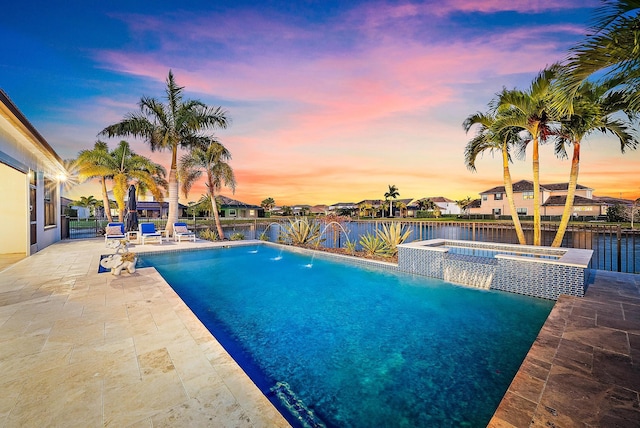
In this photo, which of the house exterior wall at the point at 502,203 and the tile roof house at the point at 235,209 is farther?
the tile roof house at the point at 235,209

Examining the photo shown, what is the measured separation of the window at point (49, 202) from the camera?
461 inches

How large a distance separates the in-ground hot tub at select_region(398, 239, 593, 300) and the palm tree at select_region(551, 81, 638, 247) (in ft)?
6.99

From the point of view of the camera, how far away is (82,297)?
4891 millimetres

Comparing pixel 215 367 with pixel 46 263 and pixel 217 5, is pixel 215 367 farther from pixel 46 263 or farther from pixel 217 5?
pixel 217 5

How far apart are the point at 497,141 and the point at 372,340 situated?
26.8ft

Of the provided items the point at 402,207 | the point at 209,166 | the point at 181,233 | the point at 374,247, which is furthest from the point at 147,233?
the point at 402,207

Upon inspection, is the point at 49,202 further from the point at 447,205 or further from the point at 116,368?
the point at 447,205

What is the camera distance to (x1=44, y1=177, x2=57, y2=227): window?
11.7 meters

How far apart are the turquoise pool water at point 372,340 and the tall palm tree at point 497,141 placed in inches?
167

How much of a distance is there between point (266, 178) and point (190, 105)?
40.5 ft

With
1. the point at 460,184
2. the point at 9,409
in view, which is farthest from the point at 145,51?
the point at 460,184

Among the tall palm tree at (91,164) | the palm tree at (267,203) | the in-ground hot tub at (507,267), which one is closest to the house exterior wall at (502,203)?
the in-ground hot tub at (507,267)

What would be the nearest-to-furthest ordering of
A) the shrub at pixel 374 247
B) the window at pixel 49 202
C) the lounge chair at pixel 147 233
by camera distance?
the shrub at pixel 374 247 < the window at pixel 49 202 < the lounge chair at pixel 147 233

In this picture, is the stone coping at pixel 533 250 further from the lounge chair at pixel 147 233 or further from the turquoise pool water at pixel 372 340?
the lounge chair at pixel 147 233
